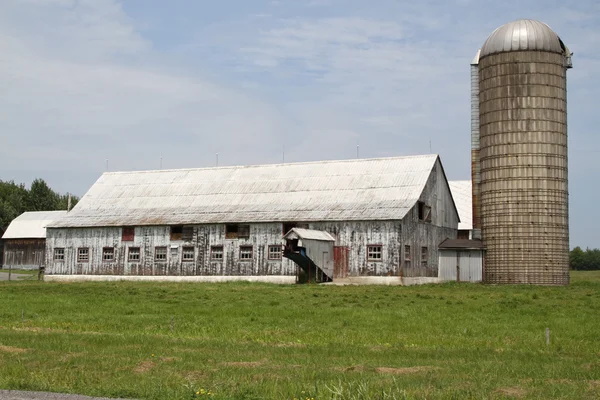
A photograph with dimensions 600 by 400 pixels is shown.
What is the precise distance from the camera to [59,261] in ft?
188

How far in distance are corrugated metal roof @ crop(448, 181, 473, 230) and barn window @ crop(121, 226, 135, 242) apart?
97.5 ft

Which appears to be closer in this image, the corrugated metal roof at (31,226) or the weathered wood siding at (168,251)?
the weathered wood siding at (168,251)

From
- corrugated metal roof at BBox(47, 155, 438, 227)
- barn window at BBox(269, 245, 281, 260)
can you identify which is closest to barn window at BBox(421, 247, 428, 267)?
corrugated metal roof at BBox(47, 155, 438, 227)

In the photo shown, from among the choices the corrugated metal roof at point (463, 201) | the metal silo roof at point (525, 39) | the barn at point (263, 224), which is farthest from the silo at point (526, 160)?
the corrugated metal roof at point (463, 201)

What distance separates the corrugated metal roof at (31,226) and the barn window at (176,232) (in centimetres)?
3269

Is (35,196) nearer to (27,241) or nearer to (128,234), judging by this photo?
(27,241)

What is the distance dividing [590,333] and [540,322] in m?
2.90

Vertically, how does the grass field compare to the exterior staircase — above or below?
below

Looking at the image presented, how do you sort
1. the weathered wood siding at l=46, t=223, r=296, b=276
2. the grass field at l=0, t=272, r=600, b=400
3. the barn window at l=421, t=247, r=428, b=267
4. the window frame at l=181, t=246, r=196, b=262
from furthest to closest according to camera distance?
the window frame at l=181, t=246, r=196, b=262 → the barn window at l=421, t=247, r=428, b=267 → the weathered wood siding at l=46, t=223, r=296, b=276 → the grass field at l=0, t=272, r=600, b=400

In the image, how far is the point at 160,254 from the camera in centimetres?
5350

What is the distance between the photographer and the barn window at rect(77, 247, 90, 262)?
56.1 metres

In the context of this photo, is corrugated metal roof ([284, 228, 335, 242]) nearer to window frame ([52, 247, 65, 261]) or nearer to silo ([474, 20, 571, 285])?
silo ([474, 20, 571, 285])

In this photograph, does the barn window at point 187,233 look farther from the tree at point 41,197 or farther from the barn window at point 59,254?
the tree at point 41,197

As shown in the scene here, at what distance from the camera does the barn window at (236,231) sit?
51.0m
